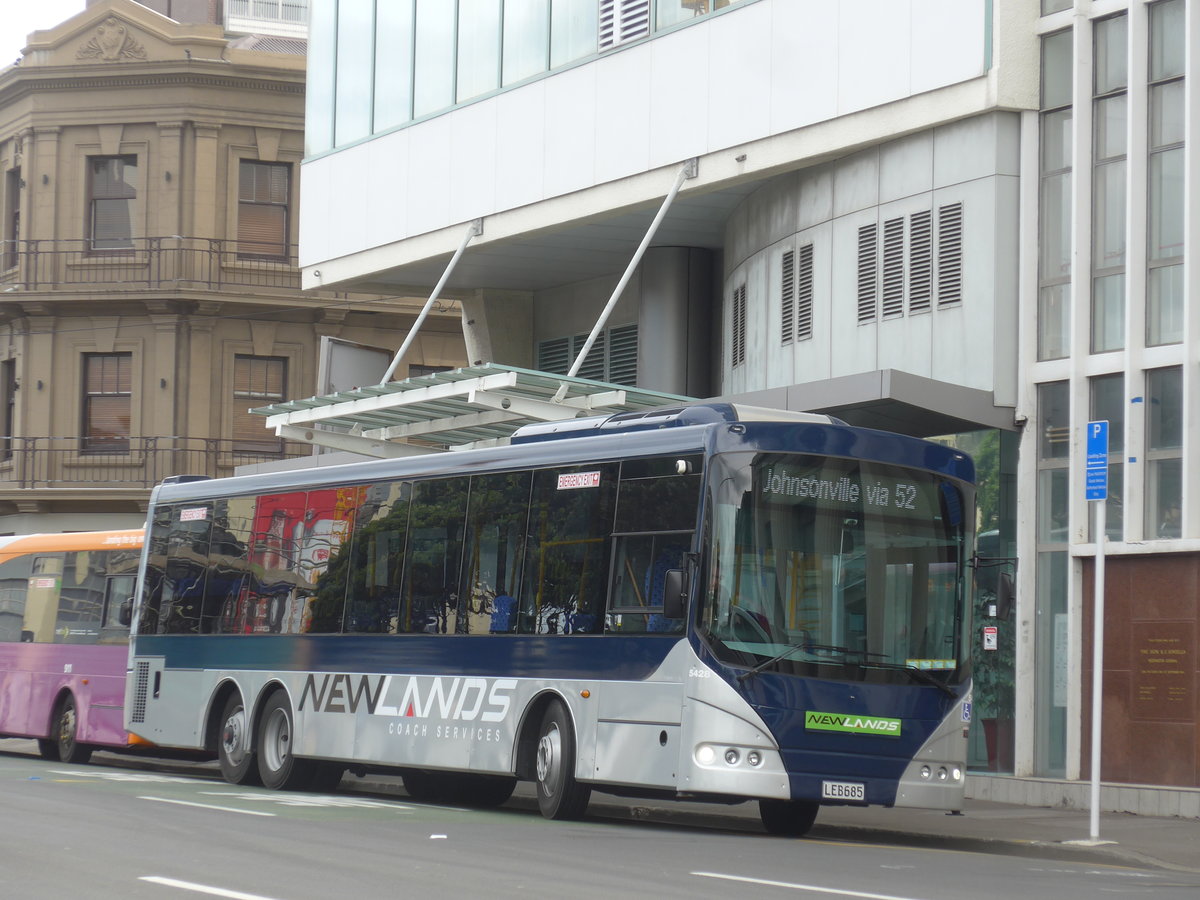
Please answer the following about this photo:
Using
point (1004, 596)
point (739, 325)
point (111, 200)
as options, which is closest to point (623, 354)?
point (739, 325)

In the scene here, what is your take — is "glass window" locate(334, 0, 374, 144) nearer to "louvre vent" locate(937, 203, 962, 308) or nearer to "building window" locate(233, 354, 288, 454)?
"building window" locate(233, 354, 288, 454)

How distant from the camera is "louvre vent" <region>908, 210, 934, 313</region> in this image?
69.5 feet

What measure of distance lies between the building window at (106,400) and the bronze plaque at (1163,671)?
2737cm

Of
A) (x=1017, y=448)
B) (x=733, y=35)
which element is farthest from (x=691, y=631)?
(x=733, y=35)

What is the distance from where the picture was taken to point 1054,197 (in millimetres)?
20344

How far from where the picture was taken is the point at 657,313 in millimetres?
28094

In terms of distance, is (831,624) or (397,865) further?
(831,624)

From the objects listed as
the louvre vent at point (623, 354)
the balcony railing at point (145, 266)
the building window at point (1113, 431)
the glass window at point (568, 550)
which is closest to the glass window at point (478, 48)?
the louvre vent at point (623, 354)

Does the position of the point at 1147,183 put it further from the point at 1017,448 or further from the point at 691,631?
the point at 691,631

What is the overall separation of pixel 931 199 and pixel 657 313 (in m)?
7.40

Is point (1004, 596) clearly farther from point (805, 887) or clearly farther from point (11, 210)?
point (11, 210)

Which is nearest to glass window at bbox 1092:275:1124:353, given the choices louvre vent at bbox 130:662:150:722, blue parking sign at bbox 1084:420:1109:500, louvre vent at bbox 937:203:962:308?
louvre vent at bbox 937:203:962:308

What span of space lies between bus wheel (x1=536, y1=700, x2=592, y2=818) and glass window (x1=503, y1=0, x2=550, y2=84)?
13369 millimetres

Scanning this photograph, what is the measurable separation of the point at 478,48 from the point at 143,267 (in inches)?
614
